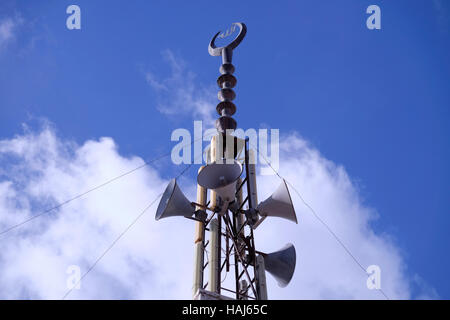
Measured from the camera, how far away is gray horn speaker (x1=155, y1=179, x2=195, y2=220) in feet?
40.3

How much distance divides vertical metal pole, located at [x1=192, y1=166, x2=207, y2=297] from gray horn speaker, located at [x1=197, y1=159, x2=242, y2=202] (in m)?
1.21

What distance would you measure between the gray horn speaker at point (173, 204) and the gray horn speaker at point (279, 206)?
6.09 feet

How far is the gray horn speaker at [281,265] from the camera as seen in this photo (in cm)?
1295

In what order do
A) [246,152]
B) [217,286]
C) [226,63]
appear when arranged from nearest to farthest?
[217,286] → [246,152] → [226,63]

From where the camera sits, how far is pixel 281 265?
42.9 ft

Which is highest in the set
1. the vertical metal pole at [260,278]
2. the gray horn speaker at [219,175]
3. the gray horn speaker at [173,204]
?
the gray horn speaker at [219,175]

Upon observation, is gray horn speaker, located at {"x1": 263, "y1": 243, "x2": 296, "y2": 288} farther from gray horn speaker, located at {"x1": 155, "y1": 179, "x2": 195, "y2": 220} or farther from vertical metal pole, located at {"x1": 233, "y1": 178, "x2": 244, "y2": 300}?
gray horn speaker, located at {"x1": 155, "y1": 179, "x2": 195, "y2": 220}

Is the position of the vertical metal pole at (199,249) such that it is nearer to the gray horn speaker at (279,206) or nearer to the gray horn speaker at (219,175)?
the gray horn speaker at (219,175)

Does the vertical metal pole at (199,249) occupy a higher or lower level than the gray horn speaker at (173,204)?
lower
